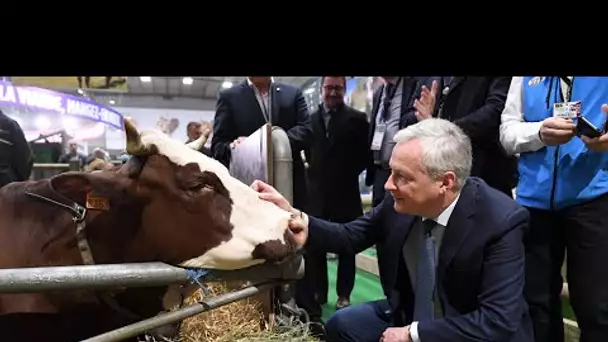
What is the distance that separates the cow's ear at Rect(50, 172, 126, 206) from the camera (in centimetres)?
154

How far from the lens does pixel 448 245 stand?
174cm

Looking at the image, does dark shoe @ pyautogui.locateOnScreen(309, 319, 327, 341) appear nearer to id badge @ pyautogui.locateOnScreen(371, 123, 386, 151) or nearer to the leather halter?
id badge @ pyautogui.locateOnScreen(371, 123, 386, 151)

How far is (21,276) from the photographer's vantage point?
3.83 ft

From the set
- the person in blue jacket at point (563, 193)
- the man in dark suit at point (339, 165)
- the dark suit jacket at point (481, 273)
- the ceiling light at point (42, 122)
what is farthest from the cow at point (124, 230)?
the ceiling light at point (42, 122)

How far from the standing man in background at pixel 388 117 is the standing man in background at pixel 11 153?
1700 millimetres

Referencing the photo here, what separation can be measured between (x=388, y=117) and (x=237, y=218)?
4.67 feet

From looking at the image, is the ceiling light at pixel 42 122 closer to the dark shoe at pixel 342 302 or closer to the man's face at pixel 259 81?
the man's face at pixel 259 81

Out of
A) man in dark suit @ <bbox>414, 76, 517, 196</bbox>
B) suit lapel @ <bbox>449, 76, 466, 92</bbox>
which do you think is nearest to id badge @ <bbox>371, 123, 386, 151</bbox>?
man in dark suit @ <bbox>414, 76, 517, 196</bbox>

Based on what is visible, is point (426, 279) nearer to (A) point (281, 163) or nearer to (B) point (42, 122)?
(A) point (281, 163)

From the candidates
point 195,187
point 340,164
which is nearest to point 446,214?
point 195,187
